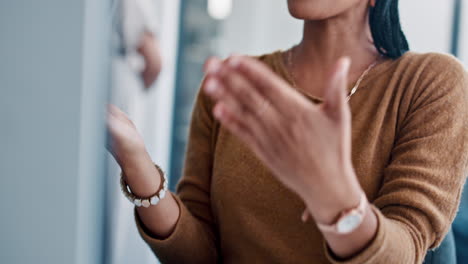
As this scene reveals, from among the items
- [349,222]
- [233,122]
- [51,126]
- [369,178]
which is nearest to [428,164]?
[369,178]

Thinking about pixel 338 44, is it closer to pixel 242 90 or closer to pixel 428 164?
pixel 428 164

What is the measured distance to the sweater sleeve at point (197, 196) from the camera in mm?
731

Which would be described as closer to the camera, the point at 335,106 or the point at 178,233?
the point at 335,106

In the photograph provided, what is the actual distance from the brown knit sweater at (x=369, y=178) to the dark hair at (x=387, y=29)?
2 centimetres

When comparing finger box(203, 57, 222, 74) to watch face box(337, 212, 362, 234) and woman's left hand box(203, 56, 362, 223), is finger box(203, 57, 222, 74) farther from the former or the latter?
watch face box(337, 212, 362, 234)

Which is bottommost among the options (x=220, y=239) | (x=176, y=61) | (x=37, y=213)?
(x=220, y=239)

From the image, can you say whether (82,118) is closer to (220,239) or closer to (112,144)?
(112,144)

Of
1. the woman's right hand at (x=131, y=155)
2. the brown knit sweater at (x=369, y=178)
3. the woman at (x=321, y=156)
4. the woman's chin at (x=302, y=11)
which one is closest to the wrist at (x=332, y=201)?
the woman at (x=321, y=156)

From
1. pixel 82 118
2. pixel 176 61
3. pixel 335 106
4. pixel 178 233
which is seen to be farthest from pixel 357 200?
pixel 176 61

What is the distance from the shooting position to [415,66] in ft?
2.38

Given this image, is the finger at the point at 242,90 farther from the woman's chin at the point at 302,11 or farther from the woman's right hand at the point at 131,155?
the woman's chin at the point at 302,11

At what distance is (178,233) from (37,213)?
Answer: 418 mm

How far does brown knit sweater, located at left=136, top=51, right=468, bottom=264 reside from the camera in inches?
23.5

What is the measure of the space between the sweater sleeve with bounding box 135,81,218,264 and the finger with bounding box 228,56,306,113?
0.40 metres
